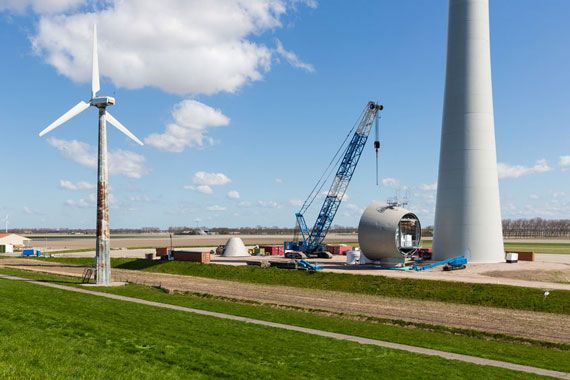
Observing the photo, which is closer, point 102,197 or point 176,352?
point 176,352

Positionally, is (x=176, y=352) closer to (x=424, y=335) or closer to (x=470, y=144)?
(x=424, y=335)

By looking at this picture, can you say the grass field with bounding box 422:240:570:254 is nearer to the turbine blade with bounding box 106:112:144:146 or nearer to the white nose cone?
the white nose cone

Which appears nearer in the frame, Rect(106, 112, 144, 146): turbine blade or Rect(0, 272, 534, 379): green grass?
Rect(0, 272, 534, 379): green grass

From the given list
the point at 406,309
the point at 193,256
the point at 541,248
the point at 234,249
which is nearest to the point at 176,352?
the point at 406,309

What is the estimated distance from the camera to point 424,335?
1088 inches

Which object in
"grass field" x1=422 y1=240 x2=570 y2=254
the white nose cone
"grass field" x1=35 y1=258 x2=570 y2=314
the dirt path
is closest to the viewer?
the dirt path

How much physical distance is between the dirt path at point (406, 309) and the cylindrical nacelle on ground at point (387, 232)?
15.2 meters

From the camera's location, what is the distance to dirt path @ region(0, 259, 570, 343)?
31672 millimetres

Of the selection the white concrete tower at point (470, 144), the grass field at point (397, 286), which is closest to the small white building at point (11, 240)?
the grass field at point (397, 286)

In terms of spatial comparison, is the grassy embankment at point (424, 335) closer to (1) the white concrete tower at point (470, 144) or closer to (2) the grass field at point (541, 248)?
(1) the white concrete tower at point (470, 144)

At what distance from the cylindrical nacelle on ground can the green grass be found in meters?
37.3

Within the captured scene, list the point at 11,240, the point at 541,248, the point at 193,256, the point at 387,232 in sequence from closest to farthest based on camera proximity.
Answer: the point at 387,232
the point at 193,256
the point at 11,240
the point at 541,248

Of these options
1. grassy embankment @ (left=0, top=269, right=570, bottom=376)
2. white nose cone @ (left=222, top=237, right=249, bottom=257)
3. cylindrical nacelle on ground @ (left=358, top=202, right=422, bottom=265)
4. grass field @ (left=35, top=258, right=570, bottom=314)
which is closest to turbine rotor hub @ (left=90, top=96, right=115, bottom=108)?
grassy embankment @ (left=0, top=269, right=570, bottom=376)

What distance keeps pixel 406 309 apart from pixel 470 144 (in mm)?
26471
